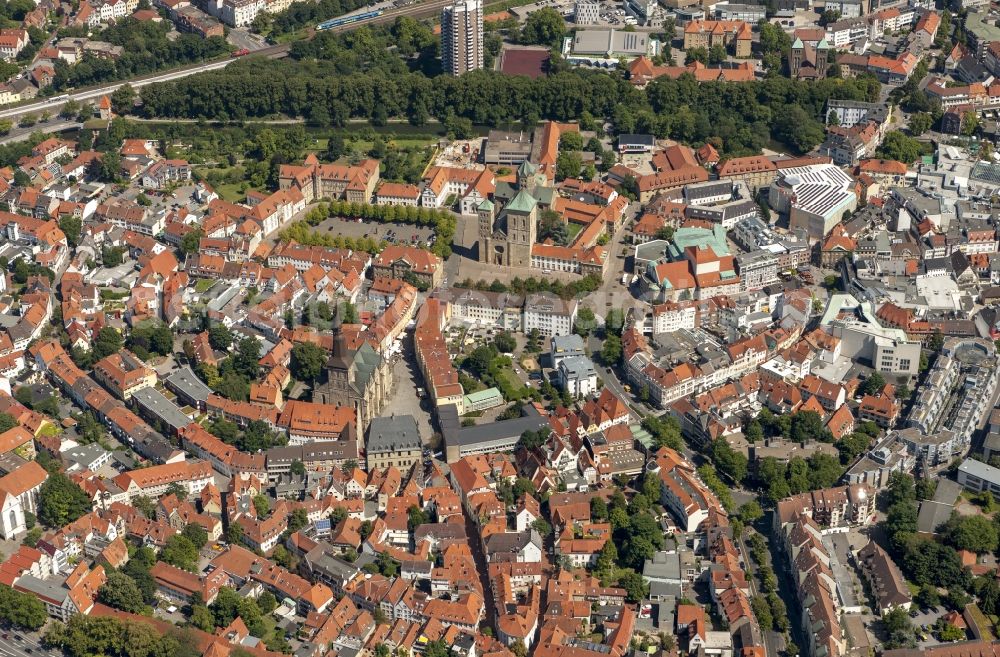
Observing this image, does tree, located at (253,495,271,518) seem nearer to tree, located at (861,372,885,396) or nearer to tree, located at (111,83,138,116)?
Answer: tree, located at (861,372,885,396)

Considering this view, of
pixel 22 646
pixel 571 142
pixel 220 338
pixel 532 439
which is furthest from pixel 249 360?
pixel 571 142

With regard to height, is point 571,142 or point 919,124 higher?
point 919,124

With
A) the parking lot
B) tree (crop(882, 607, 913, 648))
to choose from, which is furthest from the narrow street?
the parking lot

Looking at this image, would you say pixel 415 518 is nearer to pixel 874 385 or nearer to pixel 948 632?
pixel 948 632

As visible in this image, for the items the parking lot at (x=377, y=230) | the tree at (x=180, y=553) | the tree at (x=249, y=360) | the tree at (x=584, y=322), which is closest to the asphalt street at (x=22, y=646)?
the tree at (x=180, y=553)

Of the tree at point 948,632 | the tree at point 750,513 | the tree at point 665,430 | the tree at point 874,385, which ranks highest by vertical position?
the tree at point 874,385

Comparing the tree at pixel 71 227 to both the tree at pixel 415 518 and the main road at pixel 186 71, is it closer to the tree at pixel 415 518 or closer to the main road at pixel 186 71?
the main road at pixel 186 71

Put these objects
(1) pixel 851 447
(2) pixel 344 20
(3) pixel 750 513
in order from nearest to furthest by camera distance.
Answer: (3) pixel 750 513, (1) pixel 851 447, (2) pixel 344 20
